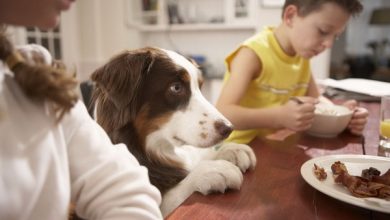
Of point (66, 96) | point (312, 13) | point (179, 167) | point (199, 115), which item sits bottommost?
point (179, 167)

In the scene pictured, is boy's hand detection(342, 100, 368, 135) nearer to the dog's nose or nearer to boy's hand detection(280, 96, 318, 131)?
boy's hand detection(280, 96, 318, 131)

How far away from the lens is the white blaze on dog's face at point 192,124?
78 centimetres

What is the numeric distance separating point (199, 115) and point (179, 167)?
137 millimetres

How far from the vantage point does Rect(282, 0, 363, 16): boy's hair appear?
1.20 m

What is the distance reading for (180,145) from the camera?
83 centimetres

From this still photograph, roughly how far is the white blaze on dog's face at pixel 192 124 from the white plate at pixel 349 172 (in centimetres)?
21

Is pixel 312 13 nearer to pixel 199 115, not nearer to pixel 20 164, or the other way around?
pixel 199 115

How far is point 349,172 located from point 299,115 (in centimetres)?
32

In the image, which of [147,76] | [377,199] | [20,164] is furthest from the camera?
[147,76]

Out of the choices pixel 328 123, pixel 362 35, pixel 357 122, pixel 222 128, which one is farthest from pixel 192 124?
pixel 362 35

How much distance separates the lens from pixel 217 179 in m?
0.63

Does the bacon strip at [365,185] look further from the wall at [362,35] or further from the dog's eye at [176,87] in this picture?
the wall at [362,35]

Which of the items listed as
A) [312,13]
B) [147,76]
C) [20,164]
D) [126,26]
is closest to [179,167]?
[147,76]

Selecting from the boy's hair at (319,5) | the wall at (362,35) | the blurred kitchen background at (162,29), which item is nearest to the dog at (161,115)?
the boy's hair at (319,5)
